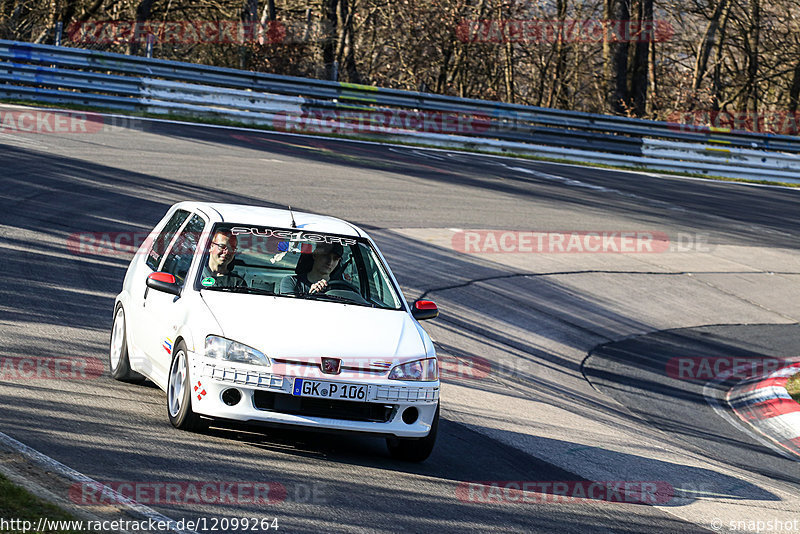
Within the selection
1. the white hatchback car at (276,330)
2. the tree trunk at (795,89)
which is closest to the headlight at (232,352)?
the white hatchback car at (276,330)

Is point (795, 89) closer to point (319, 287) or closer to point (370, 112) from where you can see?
point (370, 112)

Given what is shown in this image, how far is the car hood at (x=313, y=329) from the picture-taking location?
261 inches

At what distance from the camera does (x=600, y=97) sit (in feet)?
120

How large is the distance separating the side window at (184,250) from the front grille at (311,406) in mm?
1447

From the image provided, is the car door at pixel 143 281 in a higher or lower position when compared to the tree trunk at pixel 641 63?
lower

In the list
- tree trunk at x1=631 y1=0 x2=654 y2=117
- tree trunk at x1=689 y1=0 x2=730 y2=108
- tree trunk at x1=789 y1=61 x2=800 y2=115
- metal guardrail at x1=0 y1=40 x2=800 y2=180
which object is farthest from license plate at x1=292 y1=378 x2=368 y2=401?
tree trunk at x1=789 y1=61 x2=800 y2=115

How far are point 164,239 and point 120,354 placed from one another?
3.17 ft

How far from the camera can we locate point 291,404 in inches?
257

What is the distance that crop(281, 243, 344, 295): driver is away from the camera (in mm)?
7566

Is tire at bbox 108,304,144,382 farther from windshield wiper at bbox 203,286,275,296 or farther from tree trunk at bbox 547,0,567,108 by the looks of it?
tree trunk at bbox 547,0,567,108

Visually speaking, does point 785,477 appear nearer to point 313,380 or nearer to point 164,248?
point 313,380

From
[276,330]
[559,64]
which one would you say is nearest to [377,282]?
[276,330]

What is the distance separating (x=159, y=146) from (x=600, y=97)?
21.1 meters

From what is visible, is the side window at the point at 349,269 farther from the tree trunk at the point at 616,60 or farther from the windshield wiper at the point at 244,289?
the tree trunk at the point at 616,60
